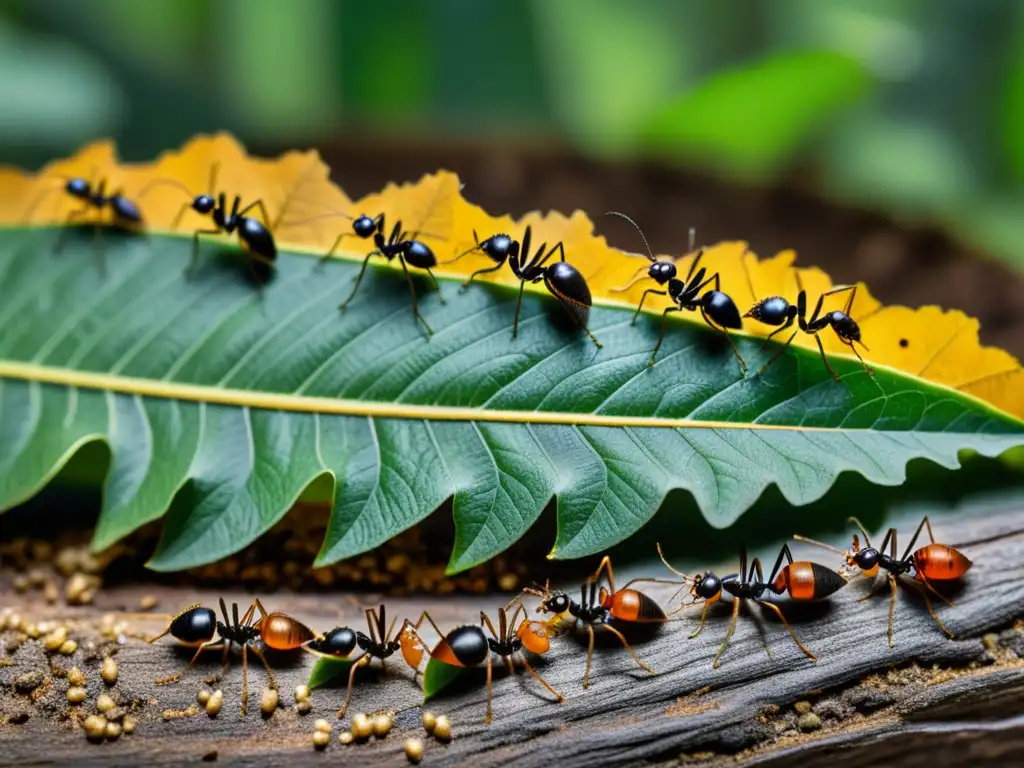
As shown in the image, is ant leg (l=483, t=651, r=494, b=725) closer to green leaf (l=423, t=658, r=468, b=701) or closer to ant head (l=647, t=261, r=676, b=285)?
green leaf (l=423, t=658, r=468, b=701)

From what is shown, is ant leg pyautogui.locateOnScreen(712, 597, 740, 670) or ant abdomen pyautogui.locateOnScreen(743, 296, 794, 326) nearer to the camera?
ant leg pyautogui.locateOnScreen(712, 597, 740, 670)

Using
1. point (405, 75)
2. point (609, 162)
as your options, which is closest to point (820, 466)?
point (609, 162)

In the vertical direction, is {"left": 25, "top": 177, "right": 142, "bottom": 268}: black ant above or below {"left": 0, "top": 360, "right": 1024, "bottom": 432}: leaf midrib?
above

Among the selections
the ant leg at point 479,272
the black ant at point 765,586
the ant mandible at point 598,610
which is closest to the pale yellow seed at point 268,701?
the ant mandible at point 598,610

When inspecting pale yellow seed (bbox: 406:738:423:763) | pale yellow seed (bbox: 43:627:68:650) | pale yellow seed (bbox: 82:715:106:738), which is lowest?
pale yellow seed (bbox: 406:738:423:763)

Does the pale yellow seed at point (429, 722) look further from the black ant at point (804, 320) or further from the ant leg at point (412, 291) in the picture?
the black ant at point (804, 320)

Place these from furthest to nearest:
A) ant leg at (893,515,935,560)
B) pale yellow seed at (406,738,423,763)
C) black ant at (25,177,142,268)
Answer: black ant at (25,177,142,268) < ant leg at (893,515,935,560) < pale yellow seed at (406,738,423,763)

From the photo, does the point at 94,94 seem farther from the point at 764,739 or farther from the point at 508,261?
the point at 764,739

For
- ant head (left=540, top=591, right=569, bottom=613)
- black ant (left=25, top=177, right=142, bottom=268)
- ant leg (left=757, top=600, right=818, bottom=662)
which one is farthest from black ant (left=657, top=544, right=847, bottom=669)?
black ant (left=25, top=177, right=142, bottom=268)
